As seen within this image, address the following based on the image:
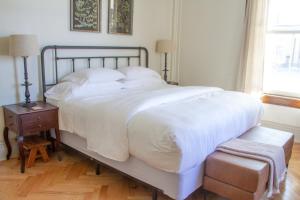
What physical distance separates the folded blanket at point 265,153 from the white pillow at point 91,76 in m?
1.59

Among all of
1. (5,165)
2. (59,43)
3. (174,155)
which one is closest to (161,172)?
(174,155)

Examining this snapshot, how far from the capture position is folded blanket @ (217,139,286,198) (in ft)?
6.72

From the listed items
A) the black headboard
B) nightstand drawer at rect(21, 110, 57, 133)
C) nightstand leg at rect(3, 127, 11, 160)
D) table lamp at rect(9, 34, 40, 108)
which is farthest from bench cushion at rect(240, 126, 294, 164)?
nightstand leg at rect(3, 127, 11, 160)

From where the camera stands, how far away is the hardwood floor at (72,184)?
7.45ft

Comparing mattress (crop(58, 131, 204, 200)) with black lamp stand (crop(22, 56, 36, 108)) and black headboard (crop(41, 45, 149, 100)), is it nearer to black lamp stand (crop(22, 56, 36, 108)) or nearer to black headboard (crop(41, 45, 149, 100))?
black lamp stand (crop(22, 56, 36, 108))

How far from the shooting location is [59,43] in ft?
10.5

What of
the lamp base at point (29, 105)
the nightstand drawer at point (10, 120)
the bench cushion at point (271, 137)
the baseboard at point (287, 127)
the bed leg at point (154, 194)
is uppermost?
the lamp base at point (29, 105)

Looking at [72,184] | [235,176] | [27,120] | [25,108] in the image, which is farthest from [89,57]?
[235,176]

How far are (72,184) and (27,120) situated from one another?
2.43 ft

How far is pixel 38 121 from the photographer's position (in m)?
2.65

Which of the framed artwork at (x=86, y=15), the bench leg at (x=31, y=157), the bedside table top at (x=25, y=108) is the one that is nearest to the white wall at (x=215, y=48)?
the framed artwork at (x=86, y=15)

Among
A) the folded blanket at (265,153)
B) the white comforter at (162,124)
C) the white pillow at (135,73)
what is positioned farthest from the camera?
the white pillow at (135,73)

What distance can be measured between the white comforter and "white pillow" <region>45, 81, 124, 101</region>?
0.15m

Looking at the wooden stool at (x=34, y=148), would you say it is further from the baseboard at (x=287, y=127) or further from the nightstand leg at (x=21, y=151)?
the baseboard at (x=287, y=127)
